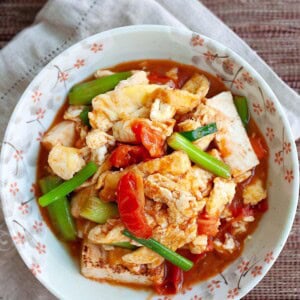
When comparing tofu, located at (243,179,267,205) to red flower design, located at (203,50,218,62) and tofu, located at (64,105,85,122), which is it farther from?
tofu, located at (64,105,85,122)

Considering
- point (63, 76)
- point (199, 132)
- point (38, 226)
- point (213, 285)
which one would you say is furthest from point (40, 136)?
point (213, 285)

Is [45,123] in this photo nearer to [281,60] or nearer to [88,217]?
[88,217]

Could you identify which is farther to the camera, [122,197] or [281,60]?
[281,60]

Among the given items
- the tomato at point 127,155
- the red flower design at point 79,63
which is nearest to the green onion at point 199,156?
the tomato at point 127,155

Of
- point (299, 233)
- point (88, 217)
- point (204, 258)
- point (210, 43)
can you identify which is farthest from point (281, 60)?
point (88, 217)

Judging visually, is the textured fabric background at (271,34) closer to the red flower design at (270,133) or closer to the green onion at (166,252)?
the red flower design at (270,133)

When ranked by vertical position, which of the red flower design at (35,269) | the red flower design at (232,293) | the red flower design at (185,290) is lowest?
the red flower design at (185,290)
